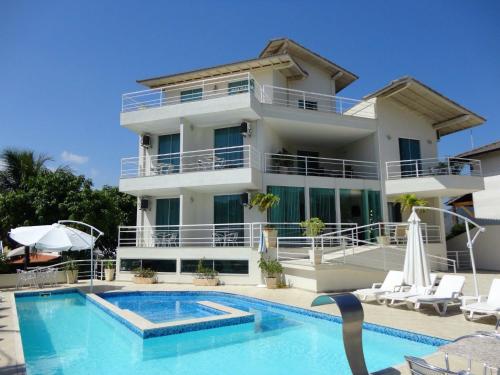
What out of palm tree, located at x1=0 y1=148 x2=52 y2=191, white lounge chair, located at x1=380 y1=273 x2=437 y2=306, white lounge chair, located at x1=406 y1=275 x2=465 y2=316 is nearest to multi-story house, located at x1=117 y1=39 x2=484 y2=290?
white lounge chair, located at x1=380 y1=273 x2=437 y2=306

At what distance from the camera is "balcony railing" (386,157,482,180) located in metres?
19.1

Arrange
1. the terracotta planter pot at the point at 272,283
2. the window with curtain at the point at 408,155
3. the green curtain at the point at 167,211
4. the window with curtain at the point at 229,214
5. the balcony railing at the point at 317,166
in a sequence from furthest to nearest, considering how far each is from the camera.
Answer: the window with curtain at the point at 408,155, the green curtain at the point at 167,211, the balcony railing at the point at 317,166, the window with curtain at the point at 229,214, the terracotta planter pot at the point at 272,283

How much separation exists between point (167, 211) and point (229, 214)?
3674mm

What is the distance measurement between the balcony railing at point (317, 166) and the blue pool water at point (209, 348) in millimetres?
9462

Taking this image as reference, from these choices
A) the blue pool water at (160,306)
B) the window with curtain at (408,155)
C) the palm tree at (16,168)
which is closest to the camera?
the blue pool water at (160,306)

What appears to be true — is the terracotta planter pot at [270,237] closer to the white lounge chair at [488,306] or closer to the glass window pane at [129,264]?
the glass window pane at [129,264]

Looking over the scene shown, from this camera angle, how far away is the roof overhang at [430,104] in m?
19.1

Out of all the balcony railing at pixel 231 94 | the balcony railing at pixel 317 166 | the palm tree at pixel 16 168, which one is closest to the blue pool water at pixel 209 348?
the balcony railing at pixel 317 166

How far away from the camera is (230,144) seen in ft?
63.3

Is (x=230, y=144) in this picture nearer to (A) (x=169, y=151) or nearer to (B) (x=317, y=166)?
(A) (x=169, y=151)

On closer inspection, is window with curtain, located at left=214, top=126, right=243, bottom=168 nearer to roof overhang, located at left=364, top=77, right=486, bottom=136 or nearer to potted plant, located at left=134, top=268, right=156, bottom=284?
potted plant, located at left=134, top=268, right=156, bottom=284

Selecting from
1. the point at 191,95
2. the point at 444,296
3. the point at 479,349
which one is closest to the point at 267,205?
the point at 444,296

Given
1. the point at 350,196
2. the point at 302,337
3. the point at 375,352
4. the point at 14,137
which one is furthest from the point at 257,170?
the point at 14,137

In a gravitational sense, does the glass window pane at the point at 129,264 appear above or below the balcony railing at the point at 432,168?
below
